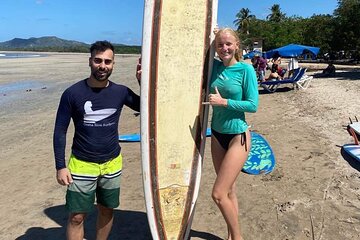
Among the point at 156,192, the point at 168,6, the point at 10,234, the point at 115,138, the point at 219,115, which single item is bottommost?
the point at 10,234

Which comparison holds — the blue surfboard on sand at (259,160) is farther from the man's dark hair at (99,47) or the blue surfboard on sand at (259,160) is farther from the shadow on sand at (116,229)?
the man's dark hair at (99,47)

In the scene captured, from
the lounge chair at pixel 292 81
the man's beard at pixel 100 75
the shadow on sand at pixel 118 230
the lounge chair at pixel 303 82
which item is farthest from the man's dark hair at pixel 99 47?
the lounge chair at pixel 303 82

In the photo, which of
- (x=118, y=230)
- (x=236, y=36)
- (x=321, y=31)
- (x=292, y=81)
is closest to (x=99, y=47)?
(x=236, y=36)

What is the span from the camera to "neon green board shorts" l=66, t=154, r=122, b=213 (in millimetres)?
2400

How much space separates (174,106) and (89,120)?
786 mm

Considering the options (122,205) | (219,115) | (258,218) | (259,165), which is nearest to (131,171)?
(122,205)

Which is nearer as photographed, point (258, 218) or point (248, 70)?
point (248, 70)

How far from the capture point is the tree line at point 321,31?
90.2ft

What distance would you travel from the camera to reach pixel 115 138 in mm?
2545

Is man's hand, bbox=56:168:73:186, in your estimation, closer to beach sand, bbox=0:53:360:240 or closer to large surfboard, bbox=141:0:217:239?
large surfboard, bbox=141:0:217:239

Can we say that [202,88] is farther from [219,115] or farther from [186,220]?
[186,220]

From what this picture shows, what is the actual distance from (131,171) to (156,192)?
2463 mm

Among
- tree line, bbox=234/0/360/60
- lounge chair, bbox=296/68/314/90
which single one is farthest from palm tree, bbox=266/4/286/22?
lounge chair, bbox=296/68/314/90

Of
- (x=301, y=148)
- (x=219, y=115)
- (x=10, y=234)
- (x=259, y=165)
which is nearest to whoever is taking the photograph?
(x=219, y=115)
